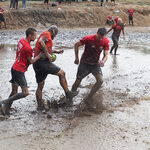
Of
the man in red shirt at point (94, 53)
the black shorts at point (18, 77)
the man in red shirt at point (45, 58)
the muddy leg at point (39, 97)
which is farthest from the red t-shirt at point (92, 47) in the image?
the black shorts at point (18, 77)

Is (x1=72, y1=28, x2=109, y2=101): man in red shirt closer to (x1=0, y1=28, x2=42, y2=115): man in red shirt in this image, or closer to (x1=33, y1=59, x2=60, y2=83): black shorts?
(x1=33, y1=59, x2=60, y2=83): black shorts

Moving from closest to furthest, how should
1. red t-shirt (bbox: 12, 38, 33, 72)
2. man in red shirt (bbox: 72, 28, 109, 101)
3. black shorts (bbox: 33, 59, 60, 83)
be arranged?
red t-shirt (bbox: 12, 38, 33, 72)
black shorts (bbox: 33, 59, 60, 83)
man in red shirt (bbox: 72, 28, 109, 101)

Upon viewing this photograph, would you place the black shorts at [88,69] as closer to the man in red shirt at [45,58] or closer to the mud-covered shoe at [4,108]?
the man in red shirt at [45,58]

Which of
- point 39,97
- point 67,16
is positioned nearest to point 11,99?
point 39,97

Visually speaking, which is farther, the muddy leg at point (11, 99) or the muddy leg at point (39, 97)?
the muddy leg at point (39, 97)

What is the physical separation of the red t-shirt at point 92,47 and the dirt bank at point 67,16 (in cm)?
1991

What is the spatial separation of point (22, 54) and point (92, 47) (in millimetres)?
1622

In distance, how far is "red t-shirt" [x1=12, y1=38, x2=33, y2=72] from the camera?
5258 millimetres

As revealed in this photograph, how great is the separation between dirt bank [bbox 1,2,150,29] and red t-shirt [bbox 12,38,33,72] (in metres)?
20.4

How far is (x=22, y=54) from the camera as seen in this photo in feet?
17.5

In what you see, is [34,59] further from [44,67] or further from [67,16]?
[67,16]

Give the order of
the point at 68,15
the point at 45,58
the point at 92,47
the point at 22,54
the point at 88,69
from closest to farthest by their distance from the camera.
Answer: the point at 22,54 < the point at 45,58 < the point at 92,47 < the point at 88,69 < the point at 68,15

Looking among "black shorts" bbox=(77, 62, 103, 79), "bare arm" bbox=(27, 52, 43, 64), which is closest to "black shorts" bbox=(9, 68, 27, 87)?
"bare arm" bbox=(27, 52, 43, 64)

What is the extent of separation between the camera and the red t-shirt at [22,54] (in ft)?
17.3
